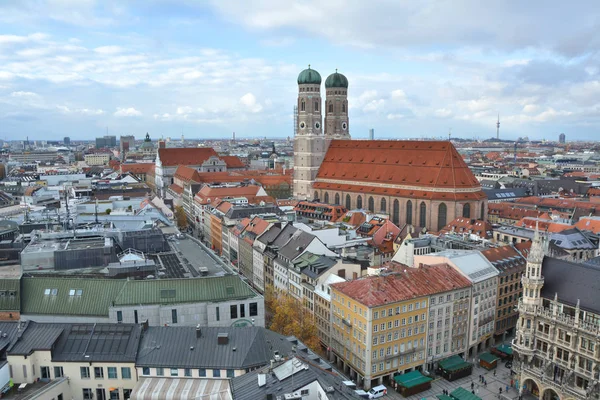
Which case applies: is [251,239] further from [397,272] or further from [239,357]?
[239,357]

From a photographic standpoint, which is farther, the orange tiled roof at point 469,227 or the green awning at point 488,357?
the orange tiled roof at point 469,227

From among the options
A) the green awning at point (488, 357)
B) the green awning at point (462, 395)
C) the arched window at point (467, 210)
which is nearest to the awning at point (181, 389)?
the green awning at point (462, 395)

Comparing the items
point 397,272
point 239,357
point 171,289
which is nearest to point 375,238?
point 397,272

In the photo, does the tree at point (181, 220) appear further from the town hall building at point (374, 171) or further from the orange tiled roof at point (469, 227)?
the orange tiled roof at point (469, 227)

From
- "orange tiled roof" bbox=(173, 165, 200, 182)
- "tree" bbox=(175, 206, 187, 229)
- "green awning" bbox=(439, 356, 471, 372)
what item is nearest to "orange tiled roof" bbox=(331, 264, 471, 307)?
"green awning" bbox=(439, 356, 471, 372)

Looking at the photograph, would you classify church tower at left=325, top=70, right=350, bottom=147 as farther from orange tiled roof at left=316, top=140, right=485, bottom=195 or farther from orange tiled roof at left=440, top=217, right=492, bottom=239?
orange tiled roof at left=440, top=217, right=492, bottom=239

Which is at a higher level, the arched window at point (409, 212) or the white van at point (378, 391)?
the arched window at point (409, 212)
